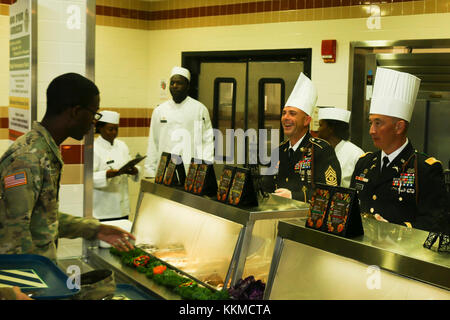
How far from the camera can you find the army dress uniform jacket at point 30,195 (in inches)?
75.4

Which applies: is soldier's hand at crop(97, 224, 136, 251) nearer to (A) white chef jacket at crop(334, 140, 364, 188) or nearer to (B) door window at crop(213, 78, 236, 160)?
(A) white chef jacket at crop(334, 140, 364, 188)

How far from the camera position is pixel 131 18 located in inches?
306

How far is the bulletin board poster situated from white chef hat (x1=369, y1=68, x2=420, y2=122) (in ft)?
7.18

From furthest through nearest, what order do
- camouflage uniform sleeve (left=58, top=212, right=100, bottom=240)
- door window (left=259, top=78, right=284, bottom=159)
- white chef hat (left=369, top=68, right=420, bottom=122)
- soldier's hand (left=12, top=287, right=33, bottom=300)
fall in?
1. door window (left=259, top=78, right=284, bottom=159)
2. white chef hat (left=369, top=68, right=420, bottom=122)
3. camouflage uniform sleeve (left=58, top=212, right=100, bottom=240)
4. soldier's hand (left=12, top=287, right=33, bottom=300)

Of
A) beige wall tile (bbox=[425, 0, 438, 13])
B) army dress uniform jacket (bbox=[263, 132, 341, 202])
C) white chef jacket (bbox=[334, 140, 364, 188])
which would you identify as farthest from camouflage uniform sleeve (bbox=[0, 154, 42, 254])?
beige wall tile (bbox=[425, 0, 438, 13])

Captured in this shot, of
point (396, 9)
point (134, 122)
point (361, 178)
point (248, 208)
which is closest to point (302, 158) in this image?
point (361, 178)

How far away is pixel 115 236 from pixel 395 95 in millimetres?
1762

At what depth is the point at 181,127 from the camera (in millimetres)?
5973

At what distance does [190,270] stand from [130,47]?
5219mm

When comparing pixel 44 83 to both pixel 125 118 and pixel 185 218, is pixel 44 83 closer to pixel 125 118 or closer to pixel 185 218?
pixel 185 218

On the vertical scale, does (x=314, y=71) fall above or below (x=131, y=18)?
below

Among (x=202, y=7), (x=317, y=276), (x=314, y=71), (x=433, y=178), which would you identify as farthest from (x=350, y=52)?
(x=317, y=276)

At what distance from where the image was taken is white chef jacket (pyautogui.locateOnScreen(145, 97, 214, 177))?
5.87 m

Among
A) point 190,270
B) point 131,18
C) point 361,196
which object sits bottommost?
point 190,270
